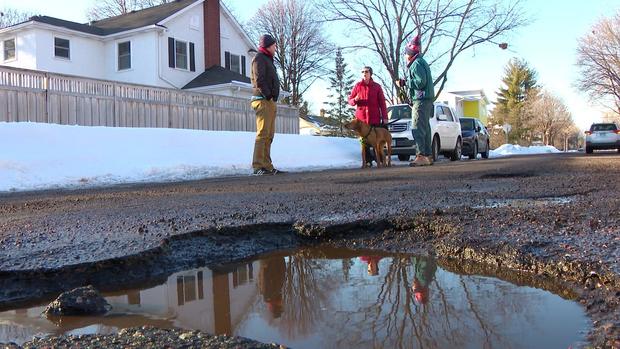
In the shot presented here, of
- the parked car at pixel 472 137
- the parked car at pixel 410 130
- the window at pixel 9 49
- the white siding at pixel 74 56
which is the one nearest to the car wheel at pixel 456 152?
the parked car at pixel 410 130

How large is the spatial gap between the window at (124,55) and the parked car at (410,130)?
14455 millimetres

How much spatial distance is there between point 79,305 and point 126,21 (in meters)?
26.8

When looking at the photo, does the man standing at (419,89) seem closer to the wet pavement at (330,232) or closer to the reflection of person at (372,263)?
the wet pavement at (330,232)

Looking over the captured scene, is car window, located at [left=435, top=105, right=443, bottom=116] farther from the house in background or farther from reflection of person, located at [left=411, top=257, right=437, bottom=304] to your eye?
the house in background

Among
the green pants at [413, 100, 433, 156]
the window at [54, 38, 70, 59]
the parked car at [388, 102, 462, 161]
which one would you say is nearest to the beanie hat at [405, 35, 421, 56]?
the green pants at [413, 100, 433, 156]

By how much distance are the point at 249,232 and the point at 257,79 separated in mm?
5810

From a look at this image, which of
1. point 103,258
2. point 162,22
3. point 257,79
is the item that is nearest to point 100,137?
point 257,79

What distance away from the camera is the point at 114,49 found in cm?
2505

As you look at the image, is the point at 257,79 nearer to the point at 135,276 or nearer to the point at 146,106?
the point at 135,276

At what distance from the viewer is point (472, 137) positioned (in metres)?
20.2

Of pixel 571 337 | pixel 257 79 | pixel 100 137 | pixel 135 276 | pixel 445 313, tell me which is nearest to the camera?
pixel 571 337

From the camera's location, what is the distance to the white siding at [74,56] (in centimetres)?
2288

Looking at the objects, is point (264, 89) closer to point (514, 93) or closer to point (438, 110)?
point (438, 110)

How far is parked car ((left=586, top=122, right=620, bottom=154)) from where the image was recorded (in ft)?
82.9
